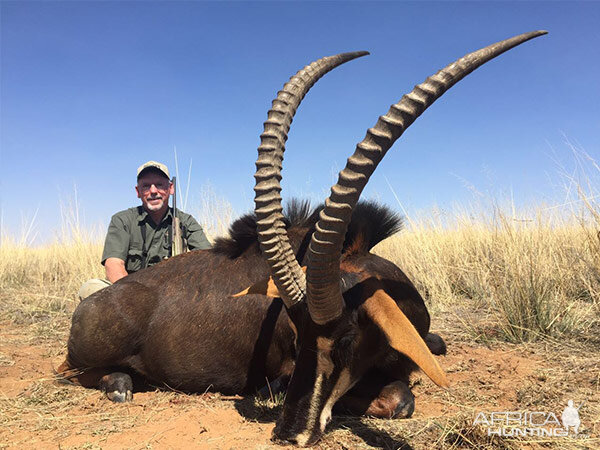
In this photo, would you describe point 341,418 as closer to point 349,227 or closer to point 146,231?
point 349,227

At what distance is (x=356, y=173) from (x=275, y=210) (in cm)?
81

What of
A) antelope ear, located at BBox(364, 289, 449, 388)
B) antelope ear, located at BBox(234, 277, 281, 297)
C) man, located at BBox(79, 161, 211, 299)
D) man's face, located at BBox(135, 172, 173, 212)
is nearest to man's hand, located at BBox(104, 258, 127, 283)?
man, located at BBox(79, 161, 211, 299)

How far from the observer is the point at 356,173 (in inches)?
100

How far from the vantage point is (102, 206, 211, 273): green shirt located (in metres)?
5.79

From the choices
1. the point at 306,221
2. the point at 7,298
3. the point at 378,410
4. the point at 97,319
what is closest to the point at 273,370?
the point at 378,410

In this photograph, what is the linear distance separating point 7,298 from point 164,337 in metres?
7.58

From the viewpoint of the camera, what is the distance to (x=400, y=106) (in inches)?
95.7

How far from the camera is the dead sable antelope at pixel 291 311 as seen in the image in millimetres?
2693

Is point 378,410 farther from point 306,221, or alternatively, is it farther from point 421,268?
point 421,268

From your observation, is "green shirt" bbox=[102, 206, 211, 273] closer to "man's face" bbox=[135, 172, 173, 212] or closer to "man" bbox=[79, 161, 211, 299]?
"man" bbox=[79, 161, 211, 299]

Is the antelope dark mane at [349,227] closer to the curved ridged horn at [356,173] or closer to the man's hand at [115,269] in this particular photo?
the curved ridged horn at [356,173]

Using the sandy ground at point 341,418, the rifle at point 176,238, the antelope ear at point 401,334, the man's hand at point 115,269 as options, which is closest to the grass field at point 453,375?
the sandy ground at point 341,418
